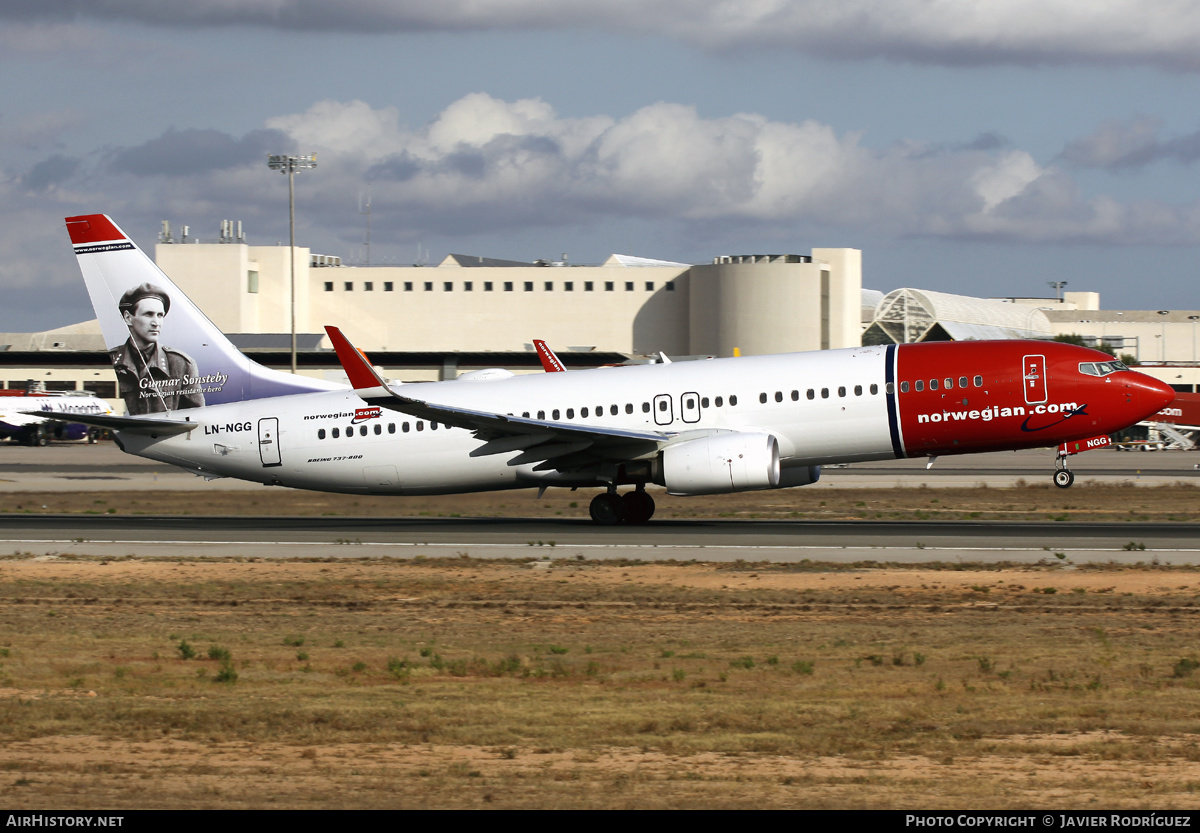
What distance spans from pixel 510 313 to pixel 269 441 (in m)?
101

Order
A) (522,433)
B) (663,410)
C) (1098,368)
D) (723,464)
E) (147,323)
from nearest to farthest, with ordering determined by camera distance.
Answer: (723,464), (1098,368), (522,433), (663,410), (147,323)

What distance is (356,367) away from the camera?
28.2 m

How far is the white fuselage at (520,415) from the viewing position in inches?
1169

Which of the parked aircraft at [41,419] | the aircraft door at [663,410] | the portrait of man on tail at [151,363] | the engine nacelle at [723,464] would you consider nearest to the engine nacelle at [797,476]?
the engine nacelle at [723,464]

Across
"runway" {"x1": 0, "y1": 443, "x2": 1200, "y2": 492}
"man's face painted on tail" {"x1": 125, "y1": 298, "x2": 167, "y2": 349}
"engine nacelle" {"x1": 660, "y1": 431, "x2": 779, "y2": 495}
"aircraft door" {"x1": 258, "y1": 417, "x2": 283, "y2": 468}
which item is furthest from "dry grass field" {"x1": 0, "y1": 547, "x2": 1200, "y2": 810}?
"runway" {"x1": 0, "y1": 443, "x2": 1200, "y2": 492}

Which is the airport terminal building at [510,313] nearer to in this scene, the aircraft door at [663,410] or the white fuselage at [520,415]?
the white fuselage at [520,415]

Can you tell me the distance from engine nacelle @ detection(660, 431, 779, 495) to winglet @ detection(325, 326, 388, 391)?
7.19 m

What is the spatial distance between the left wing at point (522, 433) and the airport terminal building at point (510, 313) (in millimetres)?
87003

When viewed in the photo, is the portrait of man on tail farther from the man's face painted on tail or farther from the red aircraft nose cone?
the red aircraft nose cone

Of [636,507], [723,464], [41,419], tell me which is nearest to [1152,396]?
[723,464]

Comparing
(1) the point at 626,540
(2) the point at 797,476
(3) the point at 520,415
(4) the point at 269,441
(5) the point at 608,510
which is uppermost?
(3) the point at 520,415

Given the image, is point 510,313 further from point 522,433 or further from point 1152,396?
point 1152,396
